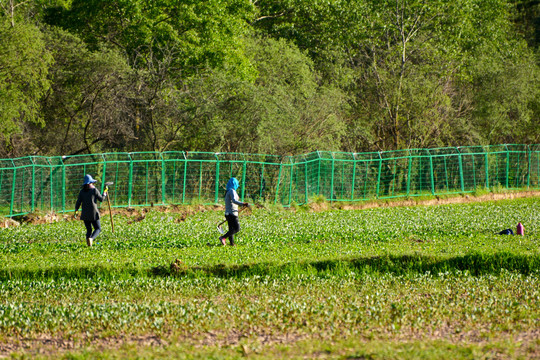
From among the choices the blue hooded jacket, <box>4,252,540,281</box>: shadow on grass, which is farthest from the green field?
the blue hooded jacket

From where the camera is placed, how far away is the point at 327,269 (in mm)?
13438

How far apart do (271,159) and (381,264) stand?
15151 millimetres

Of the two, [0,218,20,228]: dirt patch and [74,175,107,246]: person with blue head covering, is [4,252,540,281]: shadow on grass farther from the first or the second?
[0,218,20,228]: dirt patch

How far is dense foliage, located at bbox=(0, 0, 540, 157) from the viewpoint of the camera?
29.7 meters

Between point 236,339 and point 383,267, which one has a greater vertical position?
point 383,267

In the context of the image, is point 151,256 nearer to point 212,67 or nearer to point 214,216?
point 214,216

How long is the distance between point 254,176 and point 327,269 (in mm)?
14254

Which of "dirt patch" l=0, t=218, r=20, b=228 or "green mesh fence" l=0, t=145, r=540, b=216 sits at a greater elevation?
"green mesh fence" l=0, t=145, r=540, b=216

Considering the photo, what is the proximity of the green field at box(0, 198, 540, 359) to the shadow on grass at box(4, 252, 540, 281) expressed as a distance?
27mm

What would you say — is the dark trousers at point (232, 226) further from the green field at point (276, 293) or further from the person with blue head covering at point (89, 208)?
the person with blue head covering at point (89, 208)

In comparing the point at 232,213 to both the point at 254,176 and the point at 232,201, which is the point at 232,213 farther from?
the point at 254,176

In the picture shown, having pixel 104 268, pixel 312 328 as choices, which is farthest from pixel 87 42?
pixel 312 328

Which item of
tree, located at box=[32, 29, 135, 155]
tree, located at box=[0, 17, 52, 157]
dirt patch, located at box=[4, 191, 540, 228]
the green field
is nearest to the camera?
the green field

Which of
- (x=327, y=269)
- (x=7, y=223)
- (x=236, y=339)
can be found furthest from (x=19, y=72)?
(x=236, y=339)
